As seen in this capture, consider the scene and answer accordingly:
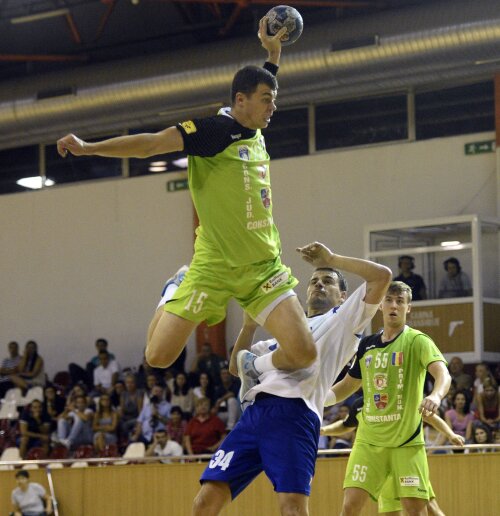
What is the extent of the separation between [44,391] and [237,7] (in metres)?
6.54

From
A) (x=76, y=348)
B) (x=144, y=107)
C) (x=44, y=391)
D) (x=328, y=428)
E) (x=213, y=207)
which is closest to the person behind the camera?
(x=213, y=207)

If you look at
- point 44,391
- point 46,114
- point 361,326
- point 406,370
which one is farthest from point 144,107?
point 361,326

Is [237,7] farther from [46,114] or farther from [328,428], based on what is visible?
[328,428]

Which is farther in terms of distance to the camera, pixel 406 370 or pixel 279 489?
pixel 406 370

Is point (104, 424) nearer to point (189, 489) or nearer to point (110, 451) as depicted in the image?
point (110, 451)

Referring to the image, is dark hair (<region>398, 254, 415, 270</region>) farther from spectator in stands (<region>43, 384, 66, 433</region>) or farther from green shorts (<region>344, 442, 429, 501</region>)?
green shorts (<region>344, 442, 429, 501</region>)

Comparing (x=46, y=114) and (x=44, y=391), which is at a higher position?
(x=46, y=114)

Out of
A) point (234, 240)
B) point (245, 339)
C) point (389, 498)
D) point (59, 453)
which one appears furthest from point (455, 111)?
point (234, 240)

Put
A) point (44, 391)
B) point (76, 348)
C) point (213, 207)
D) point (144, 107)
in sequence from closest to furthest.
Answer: point (213, 207) → point (144, 107) → point (44, 391) → point (76, 348)

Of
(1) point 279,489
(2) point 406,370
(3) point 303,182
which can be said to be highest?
(3) point 303,182

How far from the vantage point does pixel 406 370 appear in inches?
277

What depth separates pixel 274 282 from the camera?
5.58 m

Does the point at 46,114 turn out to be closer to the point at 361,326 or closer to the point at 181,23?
the point at 181,23

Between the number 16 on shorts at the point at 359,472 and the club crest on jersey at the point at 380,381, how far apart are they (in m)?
0.49
